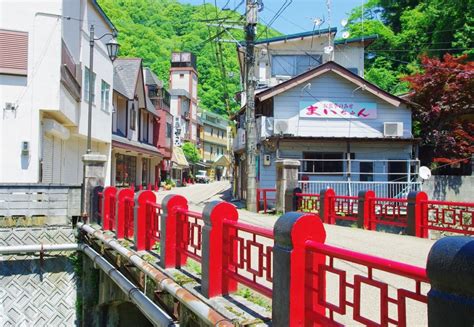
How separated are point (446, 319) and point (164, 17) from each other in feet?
283

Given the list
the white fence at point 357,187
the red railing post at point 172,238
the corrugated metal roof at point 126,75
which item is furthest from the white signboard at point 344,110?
the red railing post at point 172,238

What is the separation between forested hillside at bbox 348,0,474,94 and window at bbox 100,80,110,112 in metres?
19.9

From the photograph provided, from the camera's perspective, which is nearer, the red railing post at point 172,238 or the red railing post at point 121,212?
the red railing post at point 172,238

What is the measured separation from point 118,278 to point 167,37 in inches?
3046

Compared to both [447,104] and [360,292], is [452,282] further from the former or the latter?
[447,104]

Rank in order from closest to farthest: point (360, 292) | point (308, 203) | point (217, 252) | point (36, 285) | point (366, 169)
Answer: point (360, 292) → point (217, 252) → point (36, 285) → point (308, 203) → point (366, 169)

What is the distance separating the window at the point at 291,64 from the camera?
27797 mm

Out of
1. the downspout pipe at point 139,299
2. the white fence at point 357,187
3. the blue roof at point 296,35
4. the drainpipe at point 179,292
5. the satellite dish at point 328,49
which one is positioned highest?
the blue roof at point 296,35

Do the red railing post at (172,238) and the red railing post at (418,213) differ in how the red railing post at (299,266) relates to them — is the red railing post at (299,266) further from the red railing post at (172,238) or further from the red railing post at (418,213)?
the red railing post at (418,213)

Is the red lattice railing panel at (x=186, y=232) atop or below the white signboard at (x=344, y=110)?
below

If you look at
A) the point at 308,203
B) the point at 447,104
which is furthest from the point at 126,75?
the point at 447,104

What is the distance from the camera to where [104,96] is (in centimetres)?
2314

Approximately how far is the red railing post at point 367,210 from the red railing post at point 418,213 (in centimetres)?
162

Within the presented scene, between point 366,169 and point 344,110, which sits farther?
point 344,110
